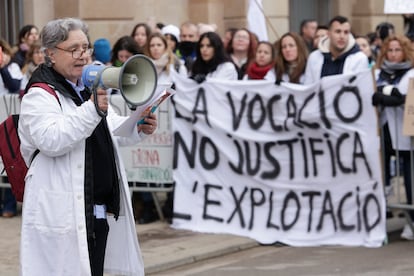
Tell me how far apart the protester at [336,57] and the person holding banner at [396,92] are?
0.22m

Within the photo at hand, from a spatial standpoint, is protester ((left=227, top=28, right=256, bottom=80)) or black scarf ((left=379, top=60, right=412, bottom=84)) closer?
black scarf ((left=379, top=60, right=412, bottom=84))

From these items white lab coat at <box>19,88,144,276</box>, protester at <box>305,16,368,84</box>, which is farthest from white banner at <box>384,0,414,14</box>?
white lab coat at <box>19,88,144,276</box>

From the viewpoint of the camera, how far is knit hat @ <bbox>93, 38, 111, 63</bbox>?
11.3m

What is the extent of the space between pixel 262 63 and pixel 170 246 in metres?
2.27

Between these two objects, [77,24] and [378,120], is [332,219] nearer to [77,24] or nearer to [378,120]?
[378,120]

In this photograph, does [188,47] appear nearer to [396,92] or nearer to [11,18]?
[11,18]

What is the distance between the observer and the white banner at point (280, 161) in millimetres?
9188

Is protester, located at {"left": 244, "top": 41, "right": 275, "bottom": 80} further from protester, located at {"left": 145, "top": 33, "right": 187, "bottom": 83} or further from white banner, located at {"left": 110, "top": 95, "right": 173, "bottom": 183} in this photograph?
white banner, located at {"left": 110, "top": 95, "right": 173, "bottom": 183}

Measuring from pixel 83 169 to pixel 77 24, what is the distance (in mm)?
680

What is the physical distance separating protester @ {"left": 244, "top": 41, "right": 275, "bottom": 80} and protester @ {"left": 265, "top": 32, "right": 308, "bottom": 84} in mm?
187

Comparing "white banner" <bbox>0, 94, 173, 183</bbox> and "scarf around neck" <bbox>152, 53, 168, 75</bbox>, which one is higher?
"scarf around neck" <bbox>152, 53, 168, 75</bbox>

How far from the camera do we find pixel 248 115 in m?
9.70

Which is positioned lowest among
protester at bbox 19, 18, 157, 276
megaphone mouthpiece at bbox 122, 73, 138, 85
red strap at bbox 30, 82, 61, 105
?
protester at bbox 19, 18, 157, 276

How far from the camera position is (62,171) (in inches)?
192
